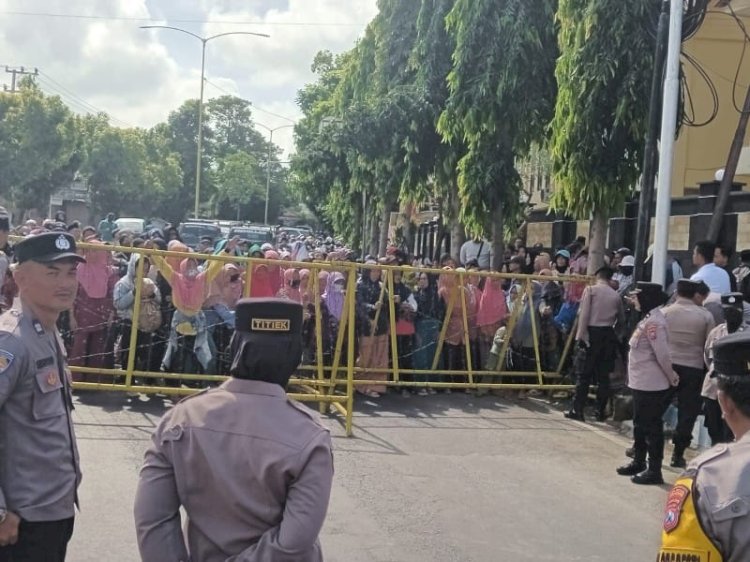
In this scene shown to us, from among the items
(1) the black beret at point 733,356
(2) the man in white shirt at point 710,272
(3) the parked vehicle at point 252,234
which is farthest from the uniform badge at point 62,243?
(3) the parked vehicle at point 252,234

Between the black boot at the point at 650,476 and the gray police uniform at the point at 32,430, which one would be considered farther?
the black boot at the point at 650,476

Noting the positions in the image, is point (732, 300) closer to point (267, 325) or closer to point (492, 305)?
point (492, 305)

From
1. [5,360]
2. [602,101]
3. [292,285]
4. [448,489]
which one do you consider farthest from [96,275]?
[602,101]

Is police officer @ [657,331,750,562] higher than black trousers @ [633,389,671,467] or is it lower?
higher

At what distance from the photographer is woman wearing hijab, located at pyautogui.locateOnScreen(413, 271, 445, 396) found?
12516mm

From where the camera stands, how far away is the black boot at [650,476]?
8.45 m

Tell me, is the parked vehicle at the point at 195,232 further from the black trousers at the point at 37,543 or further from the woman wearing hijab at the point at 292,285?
the black trousers at the point at 37,543

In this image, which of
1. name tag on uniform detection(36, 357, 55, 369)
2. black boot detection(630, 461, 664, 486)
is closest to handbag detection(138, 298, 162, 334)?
black boot detection(630, 461, 664, 486)

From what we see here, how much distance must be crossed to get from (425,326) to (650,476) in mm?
4612

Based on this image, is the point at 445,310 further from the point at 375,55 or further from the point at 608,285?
the point at 375,55

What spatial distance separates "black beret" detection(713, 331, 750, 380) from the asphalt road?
3.87 metres

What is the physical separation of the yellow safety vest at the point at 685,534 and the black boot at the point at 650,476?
21.0ft

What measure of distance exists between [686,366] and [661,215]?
2.86 metres

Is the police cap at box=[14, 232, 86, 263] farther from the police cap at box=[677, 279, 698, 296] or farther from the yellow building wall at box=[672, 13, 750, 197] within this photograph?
the yellow building wall at box=[672, 13, 750, 197]
